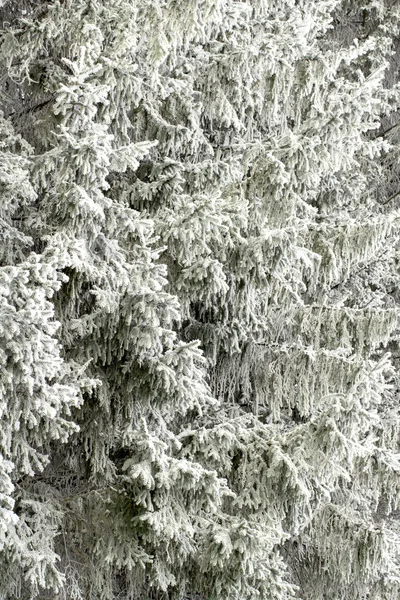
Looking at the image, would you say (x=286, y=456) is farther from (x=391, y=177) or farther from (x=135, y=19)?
(x=391, y=177)

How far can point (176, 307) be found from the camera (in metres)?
3.85

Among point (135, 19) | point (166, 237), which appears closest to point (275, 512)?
point (166, 237)

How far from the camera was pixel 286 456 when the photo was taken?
15.1ft

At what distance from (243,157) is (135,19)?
1.28 m

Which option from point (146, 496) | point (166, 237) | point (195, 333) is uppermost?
point (166, 237)

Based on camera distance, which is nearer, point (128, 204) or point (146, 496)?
point (146, 496)

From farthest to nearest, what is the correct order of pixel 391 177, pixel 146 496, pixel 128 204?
pixel 391 177, pixel 128 204, pixel 146 496

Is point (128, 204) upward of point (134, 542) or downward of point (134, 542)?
upward

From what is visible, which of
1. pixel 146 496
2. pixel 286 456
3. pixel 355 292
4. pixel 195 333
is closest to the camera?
pixel 146 496

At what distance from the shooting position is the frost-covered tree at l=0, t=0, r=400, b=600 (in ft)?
12.9

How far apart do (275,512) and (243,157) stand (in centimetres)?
239

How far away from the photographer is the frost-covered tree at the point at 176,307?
3922mm

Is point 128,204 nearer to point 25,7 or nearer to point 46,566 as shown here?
point 25,7

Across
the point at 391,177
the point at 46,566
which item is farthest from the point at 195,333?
the point at 391,177
